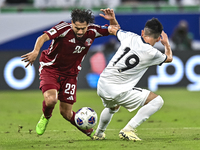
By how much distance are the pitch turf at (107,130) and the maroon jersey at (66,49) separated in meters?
1.06

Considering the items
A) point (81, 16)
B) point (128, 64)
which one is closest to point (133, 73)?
point (128, 64)

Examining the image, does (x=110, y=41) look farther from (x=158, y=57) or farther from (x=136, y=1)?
(x=158, y=57)

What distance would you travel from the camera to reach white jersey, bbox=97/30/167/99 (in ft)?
18.1

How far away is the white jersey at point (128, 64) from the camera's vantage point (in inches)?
217

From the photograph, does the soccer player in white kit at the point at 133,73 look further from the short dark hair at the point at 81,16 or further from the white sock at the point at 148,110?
the short dark hair at the point at 81,16

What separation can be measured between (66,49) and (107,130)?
5.53ft

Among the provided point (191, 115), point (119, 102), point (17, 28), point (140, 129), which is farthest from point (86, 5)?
point (119, 102)

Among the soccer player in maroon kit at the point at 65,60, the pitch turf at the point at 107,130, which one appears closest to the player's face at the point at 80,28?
the soccer player in maroon kit at the point at 65,60

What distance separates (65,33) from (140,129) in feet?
7.19

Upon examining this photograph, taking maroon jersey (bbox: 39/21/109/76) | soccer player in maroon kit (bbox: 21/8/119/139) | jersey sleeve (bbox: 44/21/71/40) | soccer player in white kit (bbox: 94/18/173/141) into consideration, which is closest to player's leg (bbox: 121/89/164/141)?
soccer player in white kit (bbox: 94/18/173/141)

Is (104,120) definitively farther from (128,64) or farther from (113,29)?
(113,29)

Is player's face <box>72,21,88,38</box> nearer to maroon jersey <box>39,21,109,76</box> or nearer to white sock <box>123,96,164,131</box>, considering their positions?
maroon jersey <box>39,21,109,76</box>

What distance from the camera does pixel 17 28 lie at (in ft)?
53.0

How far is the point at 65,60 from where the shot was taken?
6109 mm
